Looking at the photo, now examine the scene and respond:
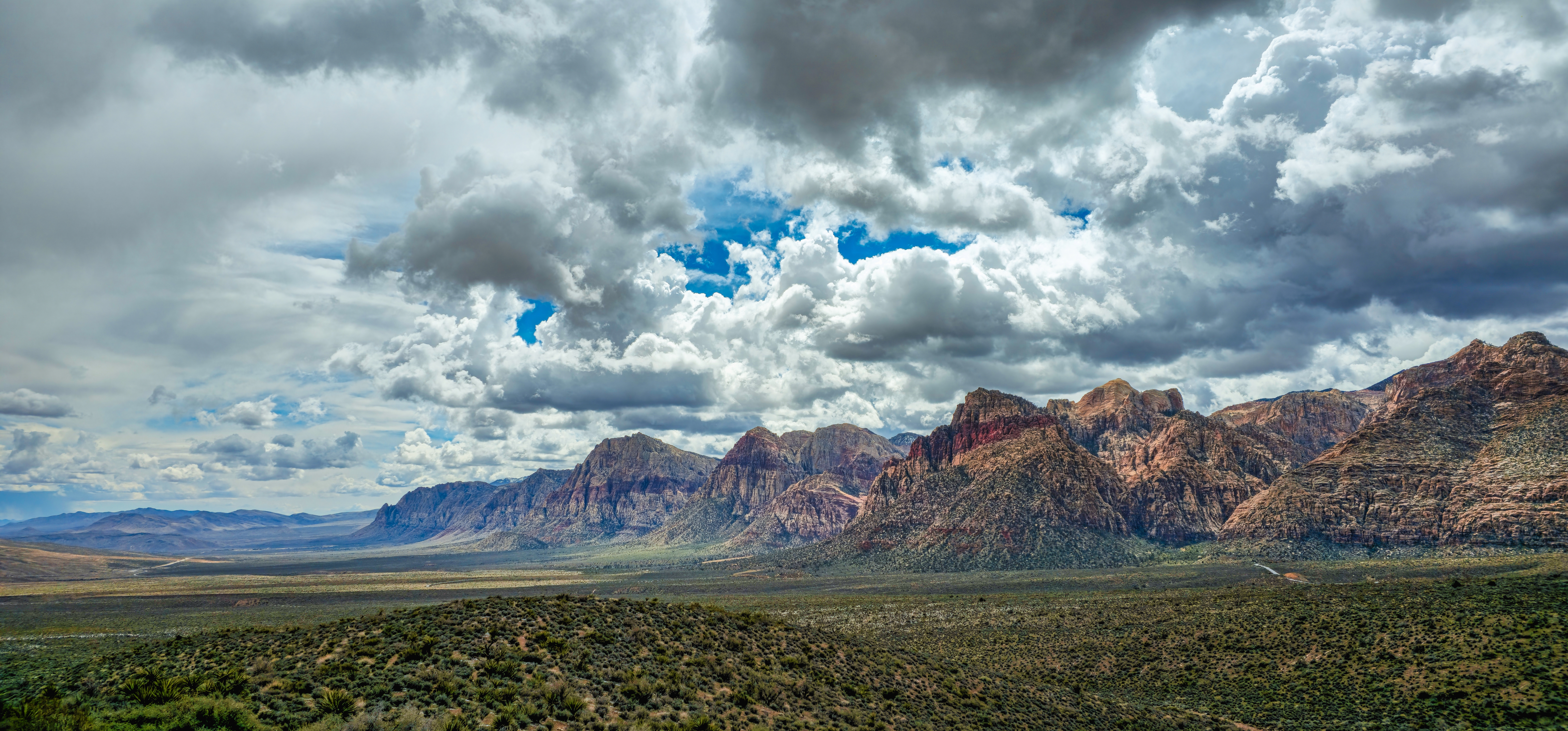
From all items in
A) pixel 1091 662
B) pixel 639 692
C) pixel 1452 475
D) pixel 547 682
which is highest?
pixel 1452 475

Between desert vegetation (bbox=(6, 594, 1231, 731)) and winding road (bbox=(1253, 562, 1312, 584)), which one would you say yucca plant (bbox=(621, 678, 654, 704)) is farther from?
winding road (bbox=(1253, 562, 1312, 584))

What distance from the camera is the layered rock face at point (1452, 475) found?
Result: 144 m

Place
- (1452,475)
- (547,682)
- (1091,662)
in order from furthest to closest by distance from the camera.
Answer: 1. (1452,475)
2. (1091,662)
3. (547,682)

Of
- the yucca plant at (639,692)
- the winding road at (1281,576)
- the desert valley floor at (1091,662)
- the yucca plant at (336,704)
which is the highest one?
the yucca plant at (336,704)

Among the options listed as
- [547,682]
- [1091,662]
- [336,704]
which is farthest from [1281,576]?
[336,704]

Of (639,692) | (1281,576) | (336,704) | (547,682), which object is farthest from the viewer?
(1281,576)

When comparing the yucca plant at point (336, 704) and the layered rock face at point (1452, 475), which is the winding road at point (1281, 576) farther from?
the yucca plant at point (336, 704)

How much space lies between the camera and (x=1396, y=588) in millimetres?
77250

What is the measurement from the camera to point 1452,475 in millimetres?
158875

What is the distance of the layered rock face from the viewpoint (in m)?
144

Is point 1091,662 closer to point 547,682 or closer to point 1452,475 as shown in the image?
point 547,682

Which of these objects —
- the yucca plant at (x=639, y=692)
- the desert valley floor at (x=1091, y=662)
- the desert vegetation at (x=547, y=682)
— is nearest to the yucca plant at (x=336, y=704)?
the desert vegetation at (x=547, y=682)

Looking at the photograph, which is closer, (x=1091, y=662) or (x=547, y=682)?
(x=547, y=682)

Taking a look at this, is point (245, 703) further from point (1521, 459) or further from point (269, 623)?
point (1521, 459)
